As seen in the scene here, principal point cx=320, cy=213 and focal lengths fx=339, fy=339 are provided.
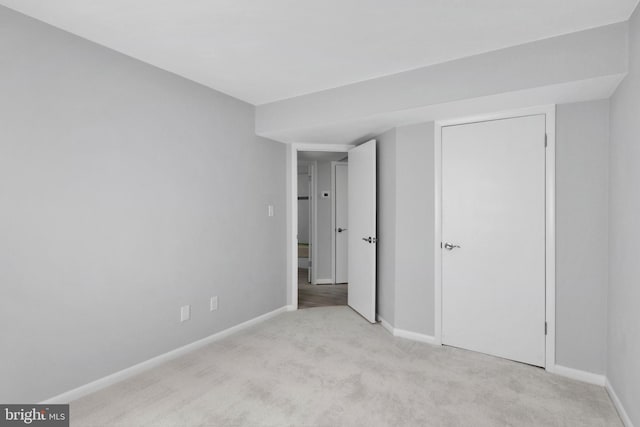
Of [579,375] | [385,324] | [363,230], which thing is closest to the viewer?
[579,375]

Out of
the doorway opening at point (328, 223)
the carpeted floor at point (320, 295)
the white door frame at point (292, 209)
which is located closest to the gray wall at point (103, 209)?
the white door frame at point (292, 209)

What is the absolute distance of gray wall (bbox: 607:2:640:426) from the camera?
1871 mm

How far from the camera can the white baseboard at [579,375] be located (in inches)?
97.4

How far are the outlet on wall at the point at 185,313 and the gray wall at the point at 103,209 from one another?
0.18 feet

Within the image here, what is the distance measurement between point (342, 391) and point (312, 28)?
243cm

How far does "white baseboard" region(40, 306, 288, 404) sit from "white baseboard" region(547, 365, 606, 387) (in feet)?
9.21

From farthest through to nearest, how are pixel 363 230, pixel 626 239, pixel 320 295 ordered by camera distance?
pixel 320 295 < pixel 363 230 < pixel 626 239

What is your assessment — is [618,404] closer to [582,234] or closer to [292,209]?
[582,234]

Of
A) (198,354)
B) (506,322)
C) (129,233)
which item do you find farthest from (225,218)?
(506,322)

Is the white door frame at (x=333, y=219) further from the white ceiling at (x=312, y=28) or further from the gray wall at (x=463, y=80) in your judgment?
the white ceiling at (x=312, y=28)

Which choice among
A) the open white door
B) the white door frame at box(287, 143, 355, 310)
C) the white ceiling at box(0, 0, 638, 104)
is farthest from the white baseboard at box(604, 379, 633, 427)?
the white door frame at box(287, 143, 355, 310)

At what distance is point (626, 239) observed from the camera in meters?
2.04

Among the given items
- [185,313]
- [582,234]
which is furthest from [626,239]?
[185,313]

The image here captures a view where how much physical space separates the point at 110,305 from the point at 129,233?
0.53 metres
